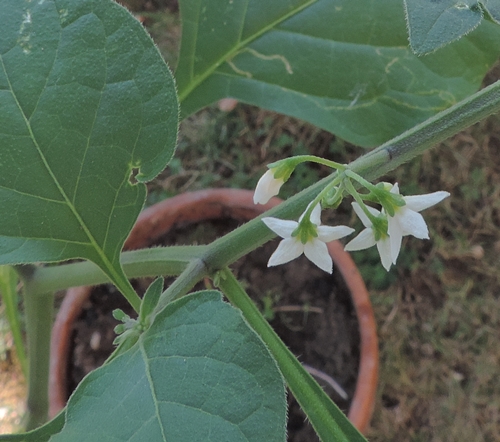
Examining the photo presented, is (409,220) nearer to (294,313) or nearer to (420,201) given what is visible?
(420,201)

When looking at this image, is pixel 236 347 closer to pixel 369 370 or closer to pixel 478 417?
pixel 369 370

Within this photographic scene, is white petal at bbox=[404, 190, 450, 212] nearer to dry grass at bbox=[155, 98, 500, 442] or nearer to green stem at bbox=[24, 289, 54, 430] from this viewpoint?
green stem at bbox=[24, 289, 54, 430]

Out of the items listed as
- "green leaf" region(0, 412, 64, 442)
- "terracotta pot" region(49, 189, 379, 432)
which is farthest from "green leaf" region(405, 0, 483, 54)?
"terracotta pot" region(49, 189, 379, 432)

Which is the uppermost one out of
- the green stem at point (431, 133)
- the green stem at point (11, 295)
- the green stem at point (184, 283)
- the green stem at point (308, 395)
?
the green stem at point (431, 133)

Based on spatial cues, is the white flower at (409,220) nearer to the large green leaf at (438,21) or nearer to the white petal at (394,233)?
the white petal at (394,233)

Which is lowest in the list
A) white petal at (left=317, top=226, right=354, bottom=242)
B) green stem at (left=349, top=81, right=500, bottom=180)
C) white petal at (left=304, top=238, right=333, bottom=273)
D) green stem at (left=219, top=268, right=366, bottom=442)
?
green stem at (left=219, top=268, right=366, bottom=442)

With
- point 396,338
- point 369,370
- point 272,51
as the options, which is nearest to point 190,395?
point 272,51

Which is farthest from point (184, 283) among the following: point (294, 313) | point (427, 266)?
point (427, 266)

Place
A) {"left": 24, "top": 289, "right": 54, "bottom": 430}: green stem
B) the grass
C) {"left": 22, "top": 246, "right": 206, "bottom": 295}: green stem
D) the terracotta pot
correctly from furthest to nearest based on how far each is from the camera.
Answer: the grass, the terracotta pot, {"left": 24, "top": 289, "right": 54, "bottom": 430}: green stem, {"left": 22, "top": 246, "right": 206, "bottom": 295}: green stem

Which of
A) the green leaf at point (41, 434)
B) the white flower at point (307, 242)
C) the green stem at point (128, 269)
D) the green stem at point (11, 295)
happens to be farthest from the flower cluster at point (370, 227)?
the green stem at point (11, 295)
